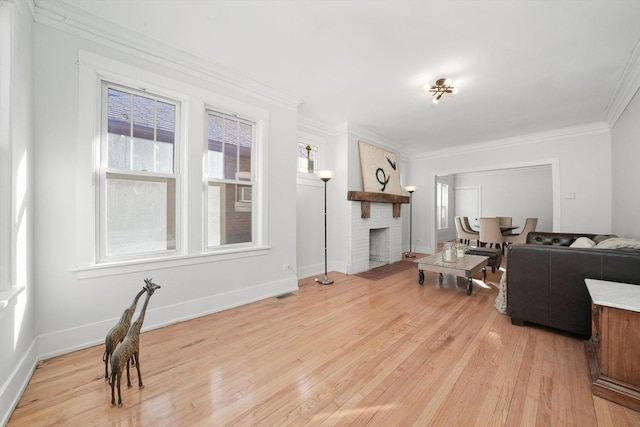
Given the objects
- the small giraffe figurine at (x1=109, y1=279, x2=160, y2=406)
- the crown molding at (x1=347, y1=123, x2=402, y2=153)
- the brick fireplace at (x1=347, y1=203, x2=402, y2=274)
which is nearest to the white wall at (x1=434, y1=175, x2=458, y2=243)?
the crown molding at (x1=347, y1=123, x2=402, y2=153)

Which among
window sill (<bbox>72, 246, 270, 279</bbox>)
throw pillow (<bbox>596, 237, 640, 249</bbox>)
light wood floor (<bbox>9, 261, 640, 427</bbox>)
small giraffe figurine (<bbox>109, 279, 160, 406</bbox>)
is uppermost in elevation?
throw pillow (<bbox>596, 237, 640, 249</bbox>)

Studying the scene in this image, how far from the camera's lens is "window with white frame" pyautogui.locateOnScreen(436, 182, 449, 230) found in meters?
8.56

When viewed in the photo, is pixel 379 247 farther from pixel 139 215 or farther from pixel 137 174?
pixel 137 174

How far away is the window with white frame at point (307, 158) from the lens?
4.31 m

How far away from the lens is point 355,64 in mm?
2701

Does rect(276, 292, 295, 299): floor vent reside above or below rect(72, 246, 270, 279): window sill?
below

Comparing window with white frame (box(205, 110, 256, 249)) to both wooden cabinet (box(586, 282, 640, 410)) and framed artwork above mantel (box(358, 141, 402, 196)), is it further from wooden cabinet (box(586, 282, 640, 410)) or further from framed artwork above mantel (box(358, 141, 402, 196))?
wooden cabinet (box(586, 282, 640, 410))

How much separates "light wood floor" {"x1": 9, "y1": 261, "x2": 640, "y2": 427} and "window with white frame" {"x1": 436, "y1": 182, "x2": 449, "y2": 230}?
6.46 m

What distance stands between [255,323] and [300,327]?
0.48 m

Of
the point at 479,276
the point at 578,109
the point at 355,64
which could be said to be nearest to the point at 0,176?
the point at 355,64

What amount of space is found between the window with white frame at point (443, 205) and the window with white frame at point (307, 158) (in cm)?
584

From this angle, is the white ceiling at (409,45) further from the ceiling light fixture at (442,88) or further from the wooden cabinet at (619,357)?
the wooden cabinet at (619,357)

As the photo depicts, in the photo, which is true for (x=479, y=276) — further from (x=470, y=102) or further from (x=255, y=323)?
(x=255, y=323)

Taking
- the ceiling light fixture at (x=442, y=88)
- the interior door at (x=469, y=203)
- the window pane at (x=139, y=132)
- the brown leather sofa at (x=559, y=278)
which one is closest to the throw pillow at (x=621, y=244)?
the brown leather sofa at (x=559, y=278)
